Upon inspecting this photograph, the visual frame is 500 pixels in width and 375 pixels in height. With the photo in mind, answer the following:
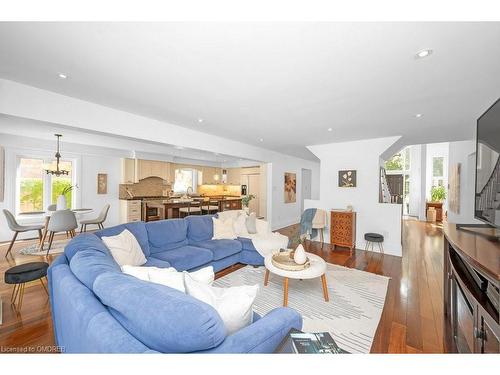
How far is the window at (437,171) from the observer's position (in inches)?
355

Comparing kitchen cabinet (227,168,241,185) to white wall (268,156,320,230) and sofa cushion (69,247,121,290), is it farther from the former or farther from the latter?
sofa cushion (69,247,121,290)

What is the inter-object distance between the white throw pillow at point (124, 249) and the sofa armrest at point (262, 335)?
1777mm

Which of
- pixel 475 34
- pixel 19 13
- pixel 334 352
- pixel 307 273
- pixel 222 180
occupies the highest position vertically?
pixel 475 34

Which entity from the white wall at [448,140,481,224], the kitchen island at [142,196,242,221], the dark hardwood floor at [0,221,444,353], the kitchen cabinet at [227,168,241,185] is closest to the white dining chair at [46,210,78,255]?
→ the dark hardwood floor at [0,221,444,353]

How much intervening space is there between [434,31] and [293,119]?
214 cm

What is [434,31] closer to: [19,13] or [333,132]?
[19,13]

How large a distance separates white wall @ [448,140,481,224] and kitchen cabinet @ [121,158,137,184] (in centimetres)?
852

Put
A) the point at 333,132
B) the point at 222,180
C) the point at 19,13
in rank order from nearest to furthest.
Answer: the point at 19,13 < the point at 333,132 < the point at 222,180

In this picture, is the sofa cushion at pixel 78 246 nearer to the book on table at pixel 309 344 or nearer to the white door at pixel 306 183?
the book on table at pixel 309 344

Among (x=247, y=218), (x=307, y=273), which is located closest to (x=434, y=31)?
(x=307, y=273)

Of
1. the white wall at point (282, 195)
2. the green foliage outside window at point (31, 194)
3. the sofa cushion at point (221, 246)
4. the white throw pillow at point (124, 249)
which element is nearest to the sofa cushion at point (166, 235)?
the sofa cushion at point (221, 246)

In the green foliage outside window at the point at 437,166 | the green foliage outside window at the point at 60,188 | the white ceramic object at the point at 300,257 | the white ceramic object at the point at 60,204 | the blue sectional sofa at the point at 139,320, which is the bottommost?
the white ceramic object at the point at 300,257

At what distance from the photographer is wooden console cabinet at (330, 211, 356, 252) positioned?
4514 mm

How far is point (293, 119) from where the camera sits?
3.53 metres
